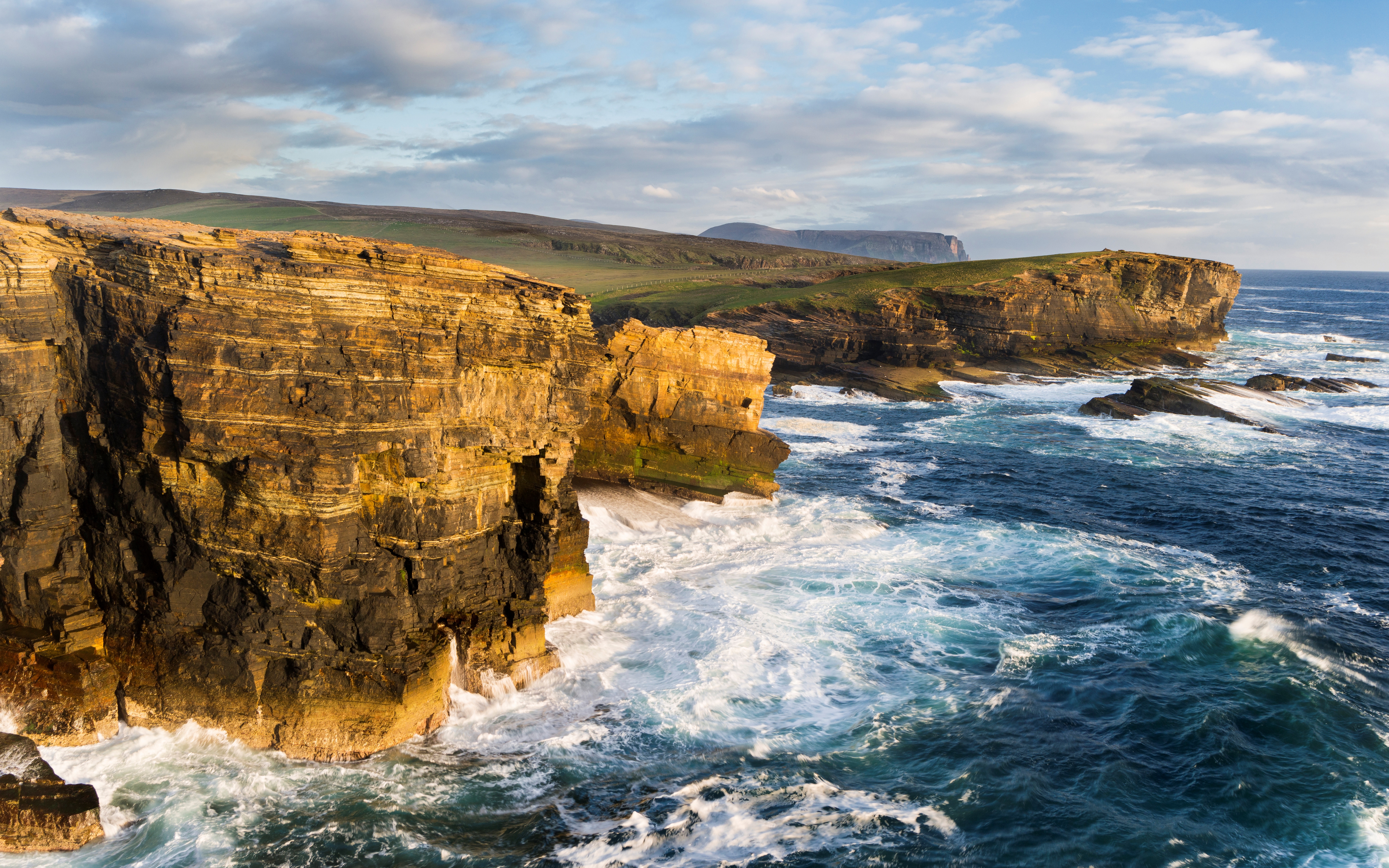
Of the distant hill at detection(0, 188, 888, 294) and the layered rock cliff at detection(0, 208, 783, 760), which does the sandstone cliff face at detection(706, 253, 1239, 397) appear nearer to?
the distant hill at detection(0, 188, 888, 294)

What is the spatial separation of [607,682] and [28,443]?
41.0 feet

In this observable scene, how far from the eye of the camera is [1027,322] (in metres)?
71.9

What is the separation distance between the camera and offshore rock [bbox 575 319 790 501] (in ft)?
105

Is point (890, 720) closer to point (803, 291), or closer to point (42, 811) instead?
point (42, 811)

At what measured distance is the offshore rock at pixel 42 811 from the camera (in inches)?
511

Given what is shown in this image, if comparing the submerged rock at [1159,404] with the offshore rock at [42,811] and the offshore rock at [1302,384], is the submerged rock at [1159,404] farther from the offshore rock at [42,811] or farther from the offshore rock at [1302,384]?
the offshore rock at [42,811]

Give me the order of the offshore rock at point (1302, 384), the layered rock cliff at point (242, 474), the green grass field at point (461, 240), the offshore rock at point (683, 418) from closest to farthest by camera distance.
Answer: the layered rock cliff at point (242, 474) → the offshore rock at point (683, 418) → the offshore rock at point (1302, 384) → the green grass field at point (461, 240)

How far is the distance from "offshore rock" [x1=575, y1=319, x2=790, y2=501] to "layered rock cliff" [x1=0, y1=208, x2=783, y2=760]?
14.5 metres

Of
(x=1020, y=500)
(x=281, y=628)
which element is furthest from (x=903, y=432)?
(x=281, y=628)

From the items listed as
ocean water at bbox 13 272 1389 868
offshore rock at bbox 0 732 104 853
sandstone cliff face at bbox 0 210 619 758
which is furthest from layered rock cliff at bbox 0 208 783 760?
offshore rock at bbox 0 732 104 853

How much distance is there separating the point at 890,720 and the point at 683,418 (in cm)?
1685

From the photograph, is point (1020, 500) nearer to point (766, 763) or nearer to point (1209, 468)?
point (1209, 468)

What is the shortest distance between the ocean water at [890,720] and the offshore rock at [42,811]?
10.8 inches

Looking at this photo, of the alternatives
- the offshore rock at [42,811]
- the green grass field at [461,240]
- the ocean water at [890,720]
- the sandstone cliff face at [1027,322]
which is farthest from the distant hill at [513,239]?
the offshore rock at [42,811]
